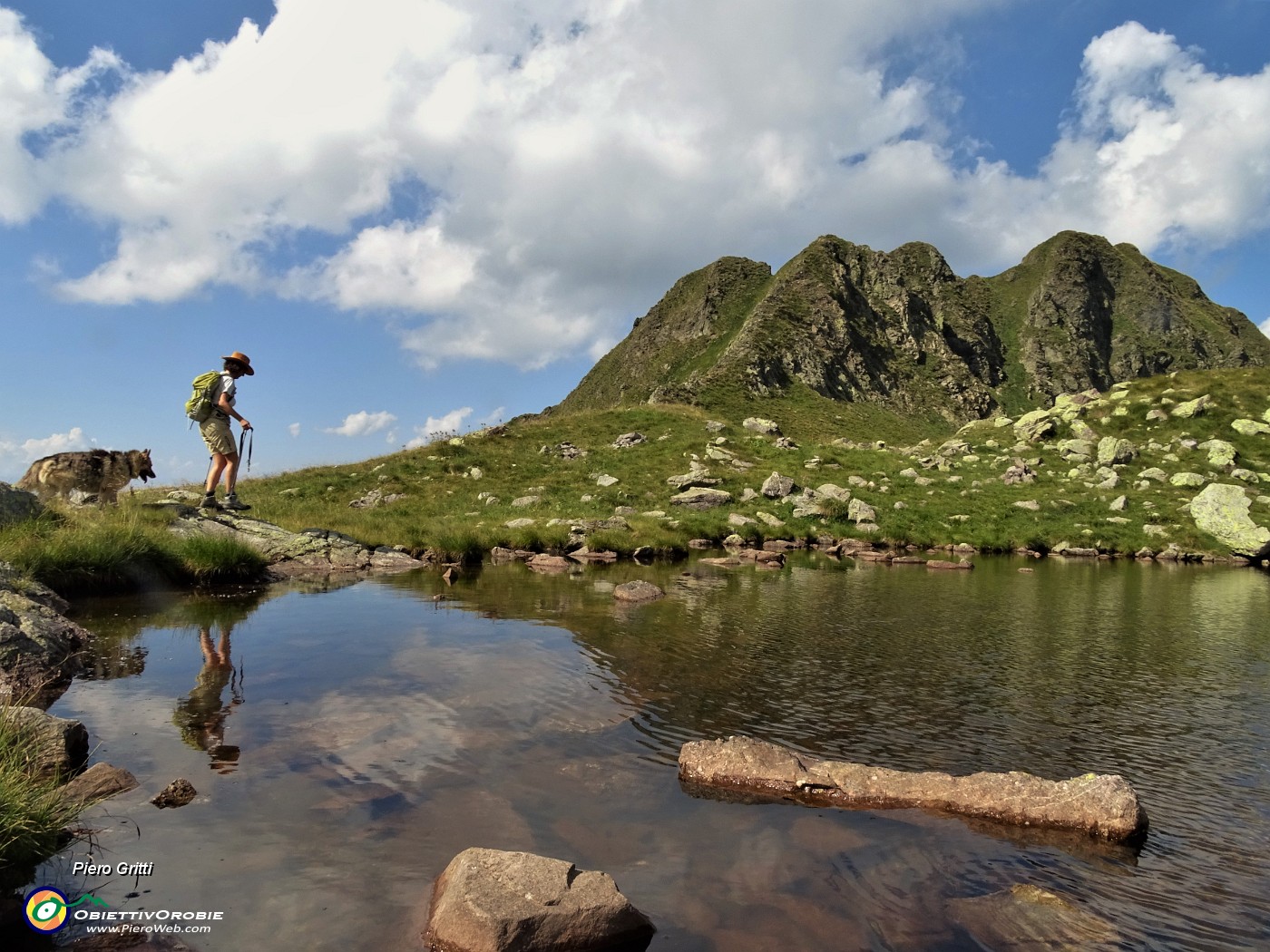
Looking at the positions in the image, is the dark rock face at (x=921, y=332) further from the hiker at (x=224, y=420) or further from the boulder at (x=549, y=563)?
the hiker at (x=224, y=420)

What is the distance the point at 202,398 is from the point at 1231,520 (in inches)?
1792

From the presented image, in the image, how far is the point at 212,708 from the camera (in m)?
8.88

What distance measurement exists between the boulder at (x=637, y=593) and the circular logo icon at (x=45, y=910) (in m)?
14.4

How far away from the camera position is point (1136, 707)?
34.1 feet

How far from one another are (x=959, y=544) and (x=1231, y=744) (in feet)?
89.5

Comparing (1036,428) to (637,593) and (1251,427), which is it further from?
(637,593)

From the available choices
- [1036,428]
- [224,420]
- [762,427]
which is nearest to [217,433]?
[224,420]

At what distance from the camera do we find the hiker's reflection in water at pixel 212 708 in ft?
24.6

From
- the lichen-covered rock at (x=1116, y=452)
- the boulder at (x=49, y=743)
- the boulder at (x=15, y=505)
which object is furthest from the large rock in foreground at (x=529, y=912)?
the lichen-covered rock at (x=1116, y=452)

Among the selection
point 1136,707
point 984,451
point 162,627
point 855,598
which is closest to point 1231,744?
point 1136,707

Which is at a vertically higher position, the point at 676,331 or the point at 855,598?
the point at 676,331

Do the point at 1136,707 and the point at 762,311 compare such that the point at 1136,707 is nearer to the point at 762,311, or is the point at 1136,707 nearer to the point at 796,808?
the point at 796,808

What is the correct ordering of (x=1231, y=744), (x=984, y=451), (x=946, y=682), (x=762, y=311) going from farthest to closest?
(x=762, y=311)
(x=984, y=451)
(x=946, y=682)
(x=1231, y=744)

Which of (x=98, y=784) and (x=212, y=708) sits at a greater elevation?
(x=98, y=784)
